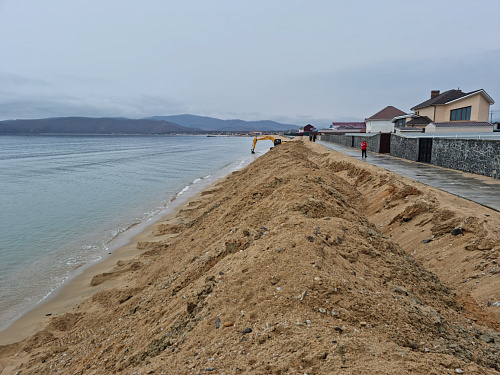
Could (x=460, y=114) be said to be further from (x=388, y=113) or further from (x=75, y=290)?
(x=75, y=290)

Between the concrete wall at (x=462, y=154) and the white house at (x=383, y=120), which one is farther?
the white house at (x=383, y=120)

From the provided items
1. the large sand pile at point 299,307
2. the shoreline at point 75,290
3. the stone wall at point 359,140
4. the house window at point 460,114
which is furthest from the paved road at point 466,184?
the house window at point 460,114

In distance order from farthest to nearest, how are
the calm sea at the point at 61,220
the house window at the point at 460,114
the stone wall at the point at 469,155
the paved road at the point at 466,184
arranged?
the house window at the point at 460,114
the stone wall at the point at 469,155
the paved road at the point at 466,184
the calm sea at the point at 61,220

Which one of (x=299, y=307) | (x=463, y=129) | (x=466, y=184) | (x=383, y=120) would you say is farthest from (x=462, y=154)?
(x=383, y=120)

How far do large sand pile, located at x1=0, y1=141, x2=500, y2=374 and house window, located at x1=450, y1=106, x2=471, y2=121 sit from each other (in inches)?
1223

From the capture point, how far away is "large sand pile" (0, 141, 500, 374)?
123 inches

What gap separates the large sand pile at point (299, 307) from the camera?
123 inches

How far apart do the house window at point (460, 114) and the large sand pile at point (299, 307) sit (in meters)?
31.1

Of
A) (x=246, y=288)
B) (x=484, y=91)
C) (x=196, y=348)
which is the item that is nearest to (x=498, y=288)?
(x=246, y=288)

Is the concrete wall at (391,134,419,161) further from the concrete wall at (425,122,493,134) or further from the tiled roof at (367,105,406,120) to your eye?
the tiled roof at (367,105,406,120)

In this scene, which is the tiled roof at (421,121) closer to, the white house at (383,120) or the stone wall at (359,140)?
the stone wall at (359,140)

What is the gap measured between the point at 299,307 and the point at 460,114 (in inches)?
1540

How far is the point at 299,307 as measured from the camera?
144 inches

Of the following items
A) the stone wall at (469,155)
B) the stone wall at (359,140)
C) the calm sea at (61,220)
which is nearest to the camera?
the calm sea at (61,220)
